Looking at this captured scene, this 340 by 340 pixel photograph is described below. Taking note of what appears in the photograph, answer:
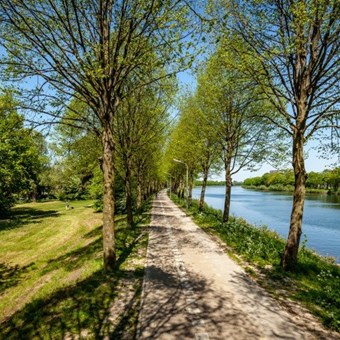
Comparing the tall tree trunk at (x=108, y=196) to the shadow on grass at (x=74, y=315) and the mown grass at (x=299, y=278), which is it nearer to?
the shadow on grass at (x=74, y=315)

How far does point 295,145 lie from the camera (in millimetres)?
12039

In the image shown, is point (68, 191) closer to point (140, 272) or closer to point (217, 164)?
point (217, 164)

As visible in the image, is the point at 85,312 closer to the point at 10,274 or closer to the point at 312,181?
the point at 10,274

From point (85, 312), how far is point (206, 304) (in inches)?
130

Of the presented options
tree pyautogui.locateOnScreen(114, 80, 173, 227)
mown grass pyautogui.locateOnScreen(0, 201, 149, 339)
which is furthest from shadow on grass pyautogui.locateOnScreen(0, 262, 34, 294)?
tree pyautogui.locateOnScreen(114, 80, 173, 227)

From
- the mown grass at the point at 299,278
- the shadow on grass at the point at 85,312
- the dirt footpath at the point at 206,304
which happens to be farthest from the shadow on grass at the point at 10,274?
the mown grass at the point at 299,278

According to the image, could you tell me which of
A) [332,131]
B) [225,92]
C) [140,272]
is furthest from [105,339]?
[225,92]

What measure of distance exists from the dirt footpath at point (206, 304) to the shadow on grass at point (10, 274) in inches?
251

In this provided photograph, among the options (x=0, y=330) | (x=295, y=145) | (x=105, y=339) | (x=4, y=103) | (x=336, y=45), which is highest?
(x=336, y=45)

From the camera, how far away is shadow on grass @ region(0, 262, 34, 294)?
44.8 ft

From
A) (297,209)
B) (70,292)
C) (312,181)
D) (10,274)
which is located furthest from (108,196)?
(312,181)

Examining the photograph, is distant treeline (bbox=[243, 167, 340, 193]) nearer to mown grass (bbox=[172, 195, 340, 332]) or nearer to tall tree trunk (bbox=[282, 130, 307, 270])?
tall tree trunk (bbox=[282, 130, 307, 270])

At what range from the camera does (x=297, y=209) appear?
38.8 ft

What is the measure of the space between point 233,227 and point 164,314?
13.0 meters
